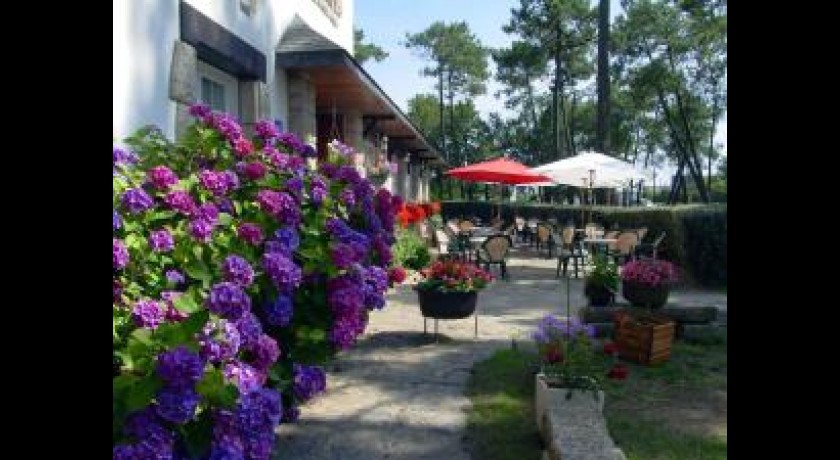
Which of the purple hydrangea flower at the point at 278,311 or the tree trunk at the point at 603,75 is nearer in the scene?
the purple hydrangea flower at the point at 278,311

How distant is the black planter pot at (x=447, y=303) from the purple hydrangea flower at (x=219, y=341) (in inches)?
164

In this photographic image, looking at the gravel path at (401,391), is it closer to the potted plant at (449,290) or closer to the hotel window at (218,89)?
the potted plant at (449,290)

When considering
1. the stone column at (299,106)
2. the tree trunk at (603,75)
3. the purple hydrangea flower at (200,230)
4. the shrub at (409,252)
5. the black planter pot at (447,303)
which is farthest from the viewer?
the tree trunk at (603,75)

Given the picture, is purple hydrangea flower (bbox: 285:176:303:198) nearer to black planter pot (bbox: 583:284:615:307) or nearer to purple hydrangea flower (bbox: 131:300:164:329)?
purple hydrangea flower (bbox: 131:300:164:329)

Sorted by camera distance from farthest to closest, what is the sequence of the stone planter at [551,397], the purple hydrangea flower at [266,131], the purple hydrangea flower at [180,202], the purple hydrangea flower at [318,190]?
the purple hydrangea flower at [266,131] < the purple hydrangea flower at [318,190] < the stone planter at [551,397] < the purple hydrangea flower at [180,202]

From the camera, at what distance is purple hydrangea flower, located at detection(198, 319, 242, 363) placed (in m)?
2.25

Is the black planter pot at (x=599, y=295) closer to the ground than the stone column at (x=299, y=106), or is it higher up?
closer to the ground

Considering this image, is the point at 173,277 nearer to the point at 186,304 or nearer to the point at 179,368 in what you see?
the point at 186,304

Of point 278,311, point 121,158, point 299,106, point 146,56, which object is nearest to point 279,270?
point 278,311

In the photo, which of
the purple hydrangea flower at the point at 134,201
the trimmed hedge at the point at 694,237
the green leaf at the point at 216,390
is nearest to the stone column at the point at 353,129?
the trimmed hedge at the point at 694,237

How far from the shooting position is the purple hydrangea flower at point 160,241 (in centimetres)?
282
